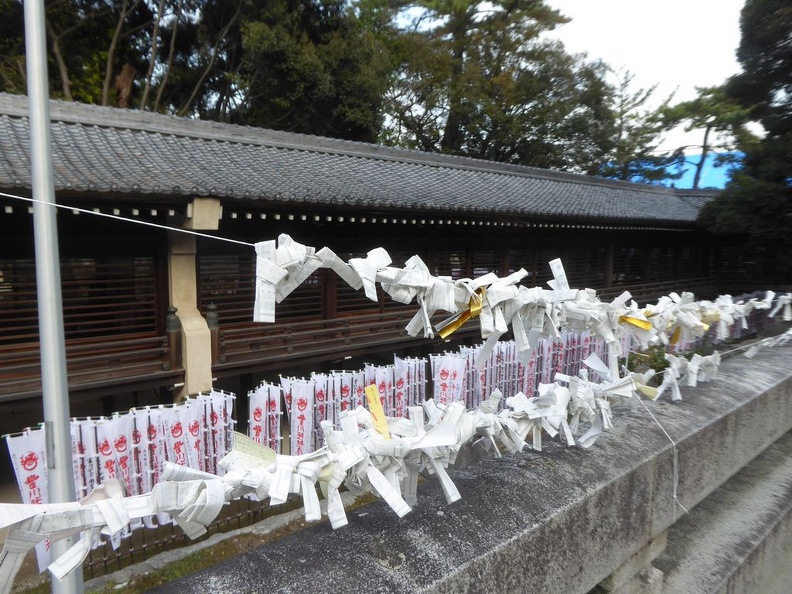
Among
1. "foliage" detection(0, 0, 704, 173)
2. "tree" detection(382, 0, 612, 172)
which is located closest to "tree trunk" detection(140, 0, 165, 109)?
"foliage" detection(0, 0, 704, 173)

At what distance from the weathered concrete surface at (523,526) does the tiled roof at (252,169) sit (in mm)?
5190

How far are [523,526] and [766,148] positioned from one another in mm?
16000

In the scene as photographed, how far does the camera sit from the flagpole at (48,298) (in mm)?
1400

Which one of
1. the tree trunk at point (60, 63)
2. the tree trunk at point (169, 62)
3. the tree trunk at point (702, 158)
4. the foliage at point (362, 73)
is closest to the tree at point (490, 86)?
the foliage at point (362, 73)

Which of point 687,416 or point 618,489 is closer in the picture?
point 618,489

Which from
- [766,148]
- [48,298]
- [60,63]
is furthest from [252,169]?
[766,148]

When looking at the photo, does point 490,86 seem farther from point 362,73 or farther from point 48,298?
point 48,298

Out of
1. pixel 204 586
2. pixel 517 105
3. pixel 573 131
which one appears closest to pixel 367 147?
pixel 204 586

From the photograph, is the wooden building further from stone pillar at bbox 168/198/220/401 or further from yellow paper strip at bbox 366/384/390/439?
yellow paper strip at bbox 366/384/390/439

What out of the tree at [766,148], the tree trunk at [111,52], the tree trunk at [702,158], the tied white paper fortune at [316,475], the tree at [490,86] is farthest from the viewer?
the tree trunk at [702,158]

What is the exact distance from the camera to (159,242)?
22.3 feet

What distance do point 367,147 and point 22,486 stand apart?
896 cm

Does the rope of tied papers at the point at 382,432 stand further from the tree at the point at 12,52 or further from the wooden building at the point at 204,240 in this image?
the tree at the point at 12,52

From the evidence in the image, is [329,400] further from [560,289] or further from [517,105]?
[517,105]
